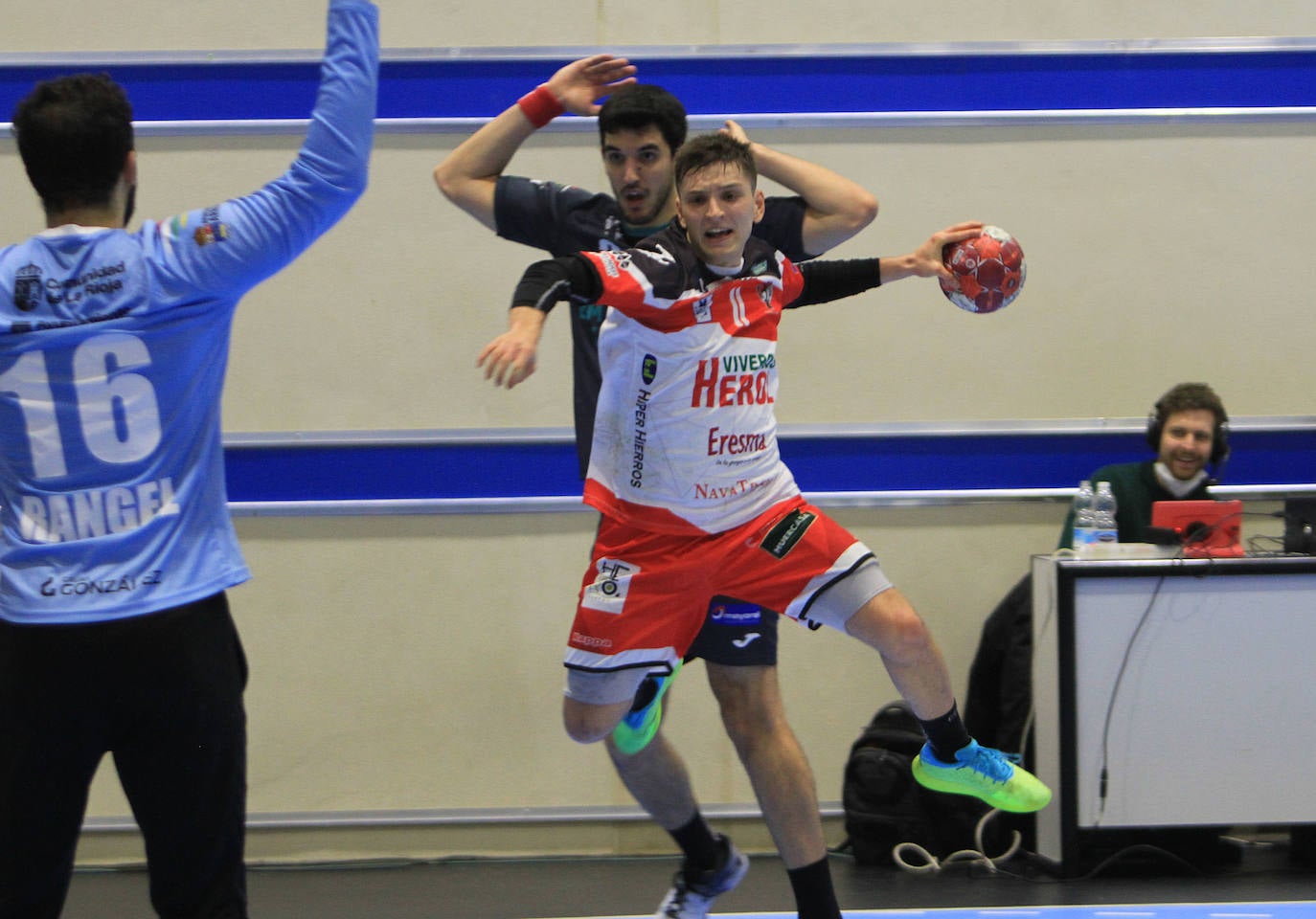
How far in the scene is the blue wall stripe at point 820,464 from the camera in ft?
16.3

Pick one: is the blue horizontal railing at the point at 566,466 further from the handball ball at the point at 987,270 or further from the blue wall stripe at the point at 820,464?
the handball ball at the point at 987,270

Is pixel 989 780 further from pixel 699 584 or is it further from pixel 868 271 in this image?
pixel 868 271

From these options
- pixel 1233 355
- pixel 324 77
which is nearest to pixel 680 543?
pixel 324 77

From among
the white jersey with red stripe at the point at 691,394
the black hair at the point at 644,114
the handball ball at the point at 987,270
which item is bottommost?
the white jersey with red stripe at the point at 691,394

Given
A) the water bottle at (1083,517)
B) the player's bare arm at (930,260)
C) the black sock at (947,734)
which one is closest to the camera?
the black sock at (947,734)

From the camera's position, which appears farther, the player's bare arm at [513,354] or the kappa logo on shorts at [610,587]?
the kappa logo on shorts at [610,587]

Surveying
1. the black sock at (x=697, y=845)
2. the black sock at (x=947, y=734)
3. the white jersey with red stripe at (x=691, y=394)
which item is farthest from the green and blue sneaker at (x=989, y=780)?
the white jersey with red stripe at (x=691, y=394)

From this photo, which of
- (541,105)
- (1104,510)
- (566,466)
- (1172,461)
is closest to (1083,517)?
(1104,510)

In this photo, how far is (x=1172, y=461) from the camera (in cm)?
472

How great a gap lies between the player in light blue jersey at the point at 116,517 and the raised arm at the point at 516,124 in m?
1.51

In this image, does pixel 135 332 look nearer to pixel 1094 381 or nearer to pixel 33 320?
pixel 33 320

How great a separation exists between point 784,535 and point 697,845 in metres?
0.99

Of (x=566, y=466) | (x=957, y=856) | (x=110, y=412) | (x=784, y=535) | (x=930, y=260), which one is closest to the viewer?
(x=110, y=412)

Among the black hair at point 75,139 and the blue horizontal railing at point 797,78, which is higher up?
the blue horizontal railing at point 797,78
